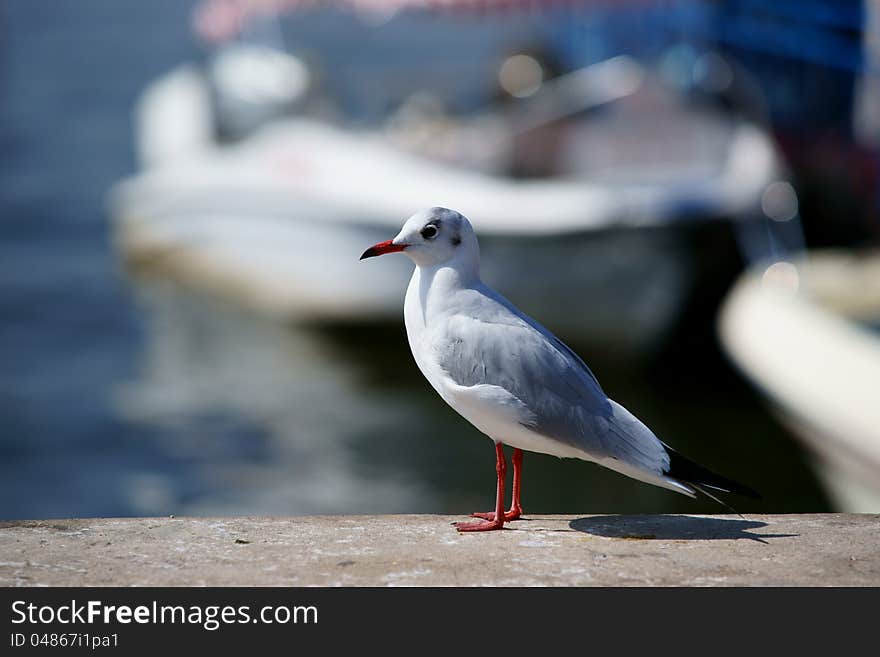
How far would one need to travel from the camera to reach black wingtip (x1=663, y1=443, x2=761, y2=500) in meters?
2.91

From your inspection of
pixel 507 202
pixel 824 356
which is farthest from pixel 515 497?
pixel 507 202

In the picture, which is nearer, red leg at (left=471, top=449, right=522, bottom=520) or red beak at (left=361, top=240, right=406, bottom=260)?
red beak at (left=361, top=240, right=406, bottom=260)

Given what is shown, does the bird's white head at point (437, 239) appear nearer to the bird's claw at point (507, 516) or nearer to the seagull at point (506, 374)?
the seagull at point (506, 374)

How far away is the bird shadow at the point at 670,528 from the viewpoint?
3207 mm

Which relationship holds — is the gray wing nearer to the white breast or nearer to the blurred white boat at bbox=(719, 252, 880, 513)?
the white breast

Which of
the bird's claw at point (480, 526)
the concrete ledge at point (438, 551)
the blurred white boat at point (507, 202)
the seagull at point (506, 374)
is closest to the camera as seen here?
the concrete ledge at point (438, 551)

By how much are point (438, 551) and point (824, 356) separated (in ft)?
15.0

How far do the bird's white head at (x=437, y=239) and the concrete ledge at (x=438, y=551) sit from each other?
2.05 ft

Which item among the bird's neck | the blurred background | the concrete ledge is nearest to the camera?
the concrete ledge

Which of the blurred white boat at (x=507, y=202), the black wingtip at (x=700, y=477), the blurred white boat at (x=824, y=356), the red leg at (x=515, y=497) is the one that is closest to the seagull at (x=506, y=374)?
the black wingtip at (x=700, y=477)

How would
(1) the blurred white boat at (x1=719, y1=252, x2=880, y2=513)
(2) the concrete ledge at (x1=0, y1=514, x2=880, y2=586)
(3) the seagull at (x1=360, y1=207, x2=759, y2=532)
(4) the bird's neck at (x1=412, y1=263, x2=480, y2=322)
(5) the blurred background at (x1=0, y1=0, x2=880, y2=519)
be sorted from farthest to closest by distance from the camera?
(5) the blurred background at (x1=0, y1=0, x2=880, y2=519) < (1) the blurred white boat at (x1=719, y1=252, x2=880, y2=513) < (4) the bird's neck at (x1=412, y1=263, x2=480, y2=322) < (3) the seagull at (x1=360, y1=207, x2=759, y2=532) < (2) the concrete ledge at (x1=0, y1=514, x2=880, y2=586)

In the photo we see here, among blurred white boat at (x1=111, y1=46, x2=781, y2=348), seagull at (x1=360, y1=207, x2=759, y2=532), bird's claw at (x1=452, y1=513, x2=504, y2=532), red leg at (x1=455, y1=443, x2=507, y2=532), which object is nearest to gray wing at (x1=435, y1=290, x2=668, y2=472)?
seagull at (x1=360, y1=207, x2=759, y2=532)

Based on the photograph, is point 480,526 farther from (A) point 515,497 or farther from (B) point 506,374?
(B) point 506,374

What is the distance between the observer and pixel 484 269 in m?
9.85
